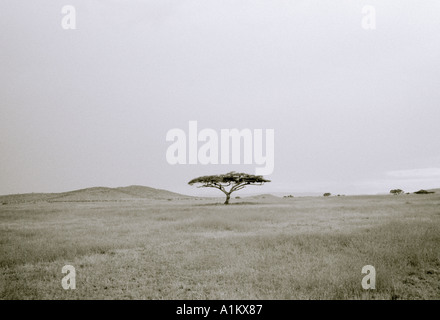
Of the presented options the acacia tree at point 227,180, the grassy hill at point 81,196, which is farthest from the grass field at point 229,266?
the grassy hill at point 81,196

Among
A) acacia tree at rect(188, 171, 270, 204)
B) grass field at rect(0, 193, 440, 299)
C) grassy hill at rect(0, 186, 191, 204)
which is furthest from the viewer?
grassy hill at rect(0, 186, 191, 204)

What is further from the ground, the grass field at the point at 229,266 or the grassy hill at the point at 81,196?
the grass field at the point at 229,266

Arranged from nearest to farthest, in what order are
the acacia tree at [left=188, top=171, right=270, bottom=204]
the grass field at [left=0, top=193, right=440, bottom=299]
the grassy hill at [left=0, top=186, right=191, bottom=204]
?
1. the grass field at [left=0, top=193, right=440, bottom=299]
2. the acacia tree at [left=188, top=171, right=270, bottom=204]
3. the grassy hill at [left=0, top=186, right=191, bottom=204]

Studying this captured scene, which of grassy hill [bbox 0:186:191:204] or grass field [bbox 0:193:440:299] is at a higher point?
grass field [bbox 0:193:440:299]

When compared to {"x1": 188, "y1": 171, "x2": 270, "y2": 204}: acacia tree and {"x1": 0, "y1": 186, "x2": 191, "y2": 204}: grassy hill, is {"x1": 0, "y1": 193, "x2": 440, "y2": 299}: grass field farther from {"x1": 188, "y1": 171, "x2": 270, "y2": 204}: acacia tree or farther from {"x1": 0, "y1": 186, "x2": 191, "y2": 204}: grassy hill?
{"x1": 0, "y1": 186, "x2": 191, "y2": 204}: grassy hill

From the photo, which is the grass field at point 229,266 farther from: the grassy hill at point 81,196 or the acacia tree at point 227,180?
the grassy hill at point 81,196

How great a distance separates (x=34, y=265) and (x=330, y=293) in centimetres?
916

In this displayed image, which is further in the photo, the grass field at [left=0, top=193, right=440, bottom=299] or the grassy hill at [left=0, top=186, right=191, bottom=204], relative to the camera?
the grassy hill at [left=0, top=186, right=191, bottom=204]

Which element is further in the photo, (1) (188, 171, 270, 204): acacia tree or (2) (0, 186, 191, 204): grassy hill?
(2) (0, 186, 191, 204): grassy hill

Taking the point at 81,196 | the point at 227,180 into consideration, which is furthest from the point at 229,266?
the point at 81,196

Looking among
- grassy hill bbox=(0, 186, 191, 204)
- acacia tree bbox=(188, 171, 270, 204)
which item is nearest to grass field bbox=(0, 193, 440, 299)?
acacia tree bbox=(188, 171, 270, 204)

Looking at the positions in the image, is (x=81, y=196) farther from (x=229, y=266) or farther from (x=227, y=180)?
(x=229, y=266)

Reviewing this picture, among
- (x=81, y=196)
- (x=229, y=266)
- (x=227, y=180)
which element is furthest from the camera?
(x=81, y=196)
